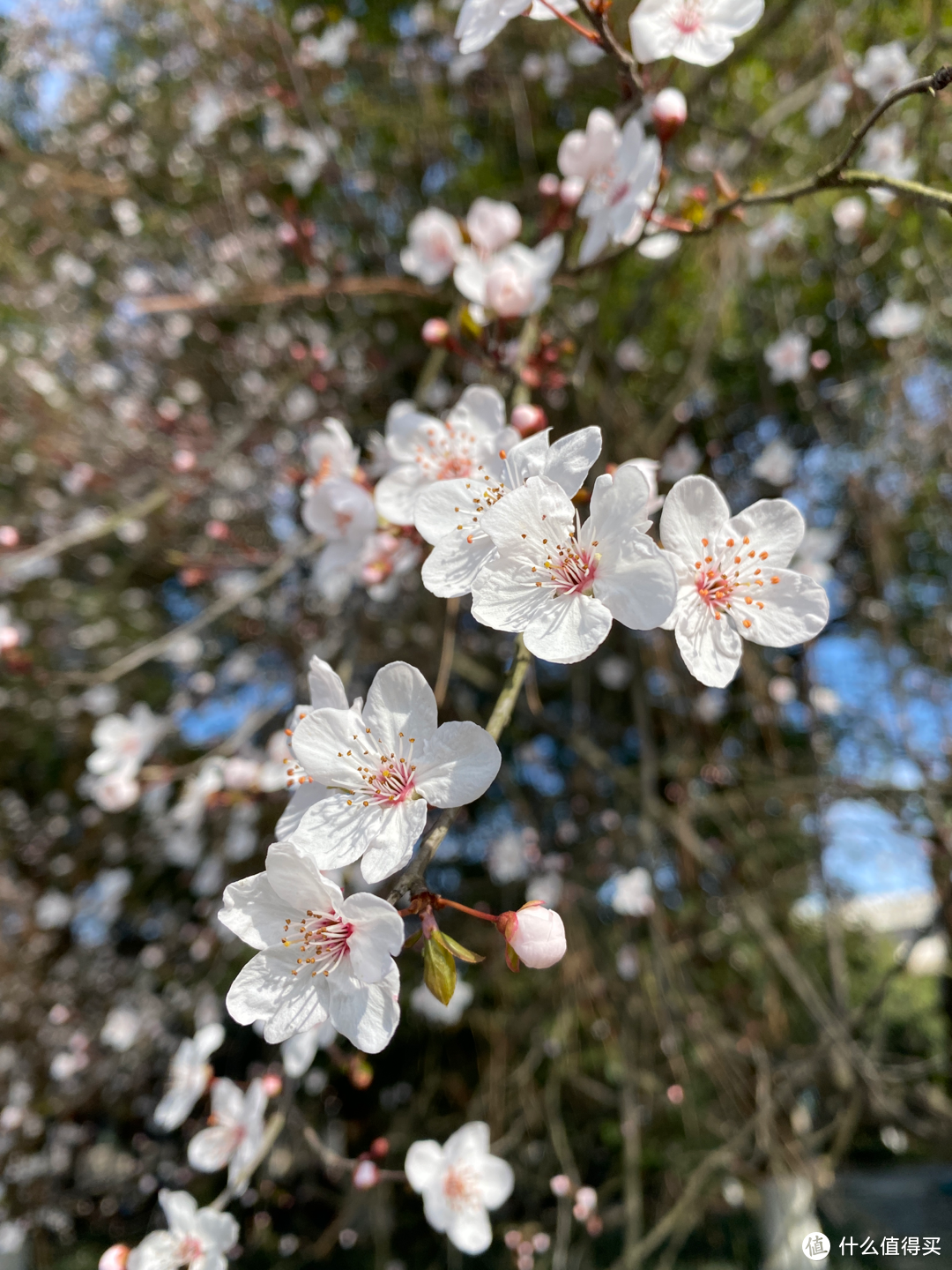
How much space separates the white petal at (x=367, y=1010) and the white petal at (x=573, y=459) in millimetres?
459

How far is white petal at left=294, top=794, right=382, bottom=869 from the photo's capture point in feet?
2.11

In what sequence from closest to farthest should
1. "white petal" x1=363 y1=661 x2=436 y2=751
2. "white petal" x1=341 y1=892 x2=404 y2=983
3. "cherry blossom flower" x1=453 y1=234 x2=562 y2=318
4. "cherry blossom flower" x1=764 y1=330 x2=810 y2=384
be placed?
"white petal" x1=341 y1=892 x2=404 y2=983 < "white petal" x1=363 y1=661 x2=436 y2=751 < "cherry blossom flower" x1=453 y1=234 x2=562 y2=318 < "cherry blossom flower" x1=764 y1=330 x2=810 y2=384

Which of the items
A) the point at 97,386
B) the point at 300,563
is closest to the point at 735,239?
the point at 300,563

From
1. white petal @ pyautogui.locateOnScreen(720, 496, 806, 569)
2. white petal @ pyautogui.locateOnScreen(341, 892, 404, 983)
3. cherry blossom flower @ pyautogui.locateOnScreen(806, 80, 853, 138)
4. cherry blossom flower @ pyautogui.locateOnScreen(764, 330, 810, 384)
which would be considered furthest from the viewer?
cherry blossom flower @ pyautogui.locateOnScreen(764, 330, 810, 384)

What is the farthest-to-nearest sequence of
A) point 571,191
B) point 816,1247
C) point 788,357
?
1. point 788,357
2. point 816,1247
3. point 571,191

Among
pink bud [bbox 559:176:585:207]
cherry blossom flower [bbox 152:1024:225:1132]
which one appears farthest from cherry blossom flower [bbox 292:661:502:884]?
pink bud [bbox 559:176:585:207]

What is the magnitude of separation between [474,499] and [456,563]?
0.09 meters

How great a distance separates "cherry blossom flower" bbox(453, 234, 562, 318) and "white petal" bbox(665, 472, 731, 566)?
0.48m

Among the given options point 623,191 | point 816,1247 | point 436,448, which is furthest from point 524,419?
point 816,1247

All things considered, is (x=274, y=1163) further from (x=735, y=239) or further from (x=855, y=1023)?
(x=735, y=239)

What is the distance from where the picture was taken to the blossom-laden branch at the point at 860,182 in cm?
68

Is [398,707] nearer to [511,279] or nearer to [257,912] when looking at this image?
[257,912]

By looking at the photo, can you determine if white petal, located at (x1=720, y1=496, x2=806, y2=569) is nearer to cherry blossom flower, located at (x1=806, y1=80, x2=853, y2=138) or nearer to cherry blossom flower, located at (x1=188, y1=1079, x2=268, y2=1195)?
cherry blossom flower, located at (x1=188, y1=1079, x2=268, y2=1195)

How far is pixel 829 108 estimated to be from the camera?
2133mm
